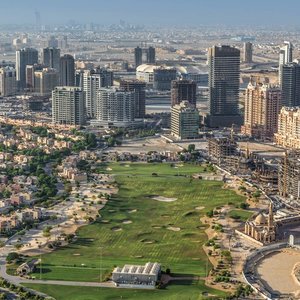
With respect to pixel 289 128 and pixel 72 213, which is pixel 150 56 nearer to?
pixel 289 128

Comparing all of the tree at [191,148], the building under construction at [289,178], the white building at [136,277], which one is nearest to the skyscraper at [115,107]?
the tree at [191,148]

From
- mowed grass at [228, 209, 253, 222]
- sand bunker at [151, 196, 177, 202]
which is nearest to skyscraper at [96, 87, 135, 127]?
sand bunker at [151, 196, 177, 202]

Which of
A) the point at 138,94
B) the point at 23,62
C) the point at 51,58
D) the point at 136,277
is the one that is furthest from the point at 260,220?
the point at 51,58

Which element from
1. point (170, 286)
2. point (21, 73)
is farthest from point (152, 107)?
point (170, 286)

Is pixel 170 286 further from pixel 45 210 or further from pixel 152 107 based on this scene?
pixel 152 107

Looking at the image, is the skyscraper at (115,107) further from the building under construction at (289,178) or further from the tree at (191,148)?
the building under construction at (289,178)

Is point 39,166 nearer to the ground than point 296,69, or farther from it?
nearer to the ground

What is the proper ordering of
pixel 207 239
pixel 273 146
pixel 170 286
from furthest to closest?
pixel 273 146, pixel 207 239, pixel 170 286
